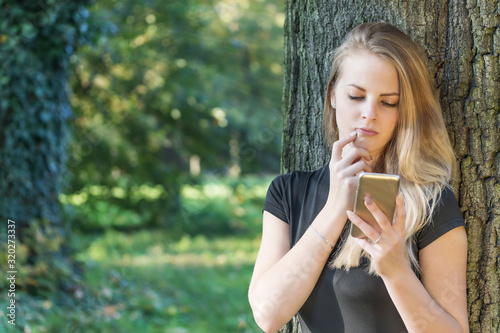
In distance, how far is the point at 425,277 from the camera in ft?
5.41

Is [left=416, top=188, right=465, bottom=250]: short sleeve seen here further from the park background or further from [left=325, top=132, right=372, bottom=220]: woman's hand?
the park background

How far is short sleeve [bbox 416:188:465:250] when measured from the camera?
1664mm

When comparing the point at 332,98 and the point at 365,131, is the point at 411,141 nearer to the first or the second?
the point at 365,131

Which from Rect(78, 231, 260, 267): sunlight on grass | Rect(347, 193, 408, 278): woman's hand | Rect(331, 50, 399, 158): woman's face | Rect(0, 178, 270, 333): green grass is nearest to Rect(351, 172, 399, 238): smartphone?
Rect(347, 193, 408, 278): woman's hand

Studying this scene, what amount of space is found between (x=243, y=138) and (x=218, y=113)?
103cm

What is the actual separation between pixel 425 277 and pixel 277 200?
57 centimetres

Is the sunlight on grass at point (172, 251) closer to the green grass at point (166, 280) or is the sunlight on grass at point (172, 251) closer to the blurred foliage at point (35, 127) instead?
the green grass at point (166, 280)

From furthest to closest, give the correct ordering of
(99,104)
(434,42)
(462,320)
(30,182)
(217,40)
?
(217,40)
(99,104)
(30,182)
(434,42)
(462,320)

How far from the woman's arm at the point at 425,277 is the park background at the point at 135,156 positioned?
3.78 metres

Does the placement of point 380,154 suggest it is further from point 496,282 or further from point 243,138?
point 243,138

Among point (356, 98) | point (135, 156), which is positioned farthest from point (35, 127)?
point (356, 98)

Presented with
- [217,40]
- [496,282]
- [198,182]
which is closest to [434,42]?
[496,282]

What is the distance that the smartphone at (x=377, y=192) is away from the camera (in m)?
1.53

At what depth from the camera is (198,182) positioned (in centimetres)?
868
